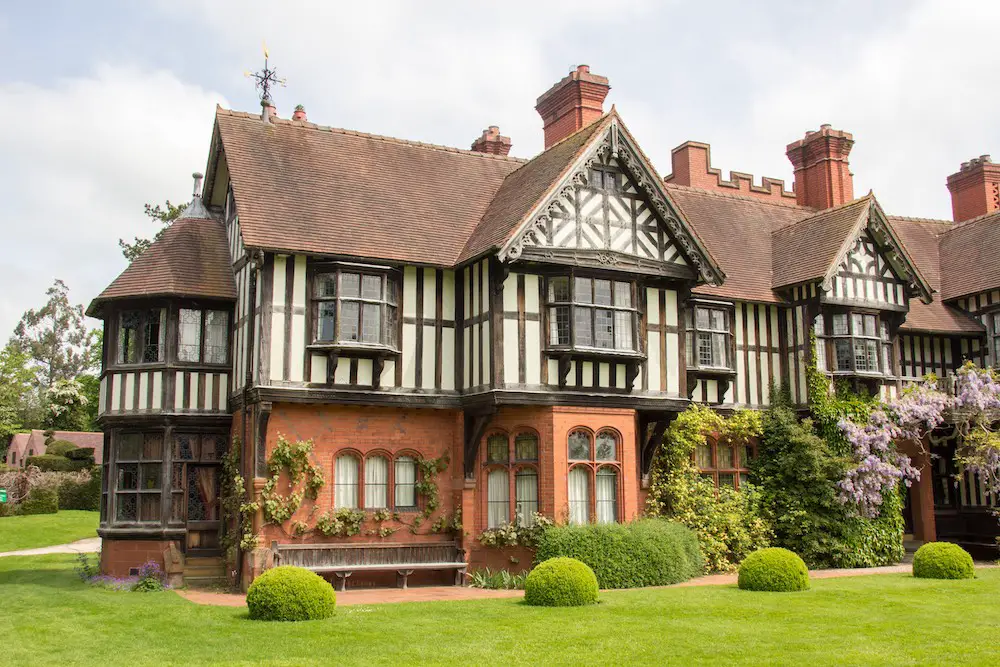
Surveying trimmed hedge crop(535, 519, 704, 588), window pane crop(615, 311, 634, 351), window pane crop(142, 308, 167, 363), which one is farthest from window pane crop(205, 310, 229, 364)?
window pane crop(615, 311, 634, 351)

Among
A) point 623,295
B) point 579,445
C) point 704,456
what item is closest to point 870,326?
point 704,456

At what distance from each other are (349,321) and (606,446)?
6.32m

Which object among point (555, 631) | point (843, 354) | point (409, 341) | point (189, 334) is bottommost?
point (555, 631)

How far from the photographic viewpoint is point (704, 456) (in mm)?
25594

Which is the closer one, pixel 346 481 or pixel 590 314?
pixel 346 481

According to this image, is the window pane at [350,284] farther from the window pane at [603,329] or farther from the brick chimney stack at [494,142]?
the brick chimney stack at [494,142]

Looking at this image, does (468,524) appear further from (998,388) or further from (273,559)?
(998,388)

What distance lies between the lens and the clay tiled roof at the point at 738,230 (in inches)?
1035

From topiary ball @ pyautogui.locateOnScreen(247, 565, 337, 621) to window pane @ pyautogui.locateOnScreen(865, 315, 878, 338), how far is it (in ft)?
56.4

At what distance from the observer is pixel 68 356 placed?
76.6 m

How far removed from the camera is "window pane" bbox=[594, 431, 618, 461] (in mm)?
21812

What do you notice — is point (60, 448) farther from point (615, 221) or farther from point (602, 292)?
point (615, 221)

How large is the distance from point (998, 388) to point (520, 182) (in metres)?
13.2

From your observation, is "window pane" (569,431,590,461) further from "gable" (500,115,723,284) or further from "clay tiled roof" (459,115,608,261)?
"clay tiled roof" (459,115,608,261)
